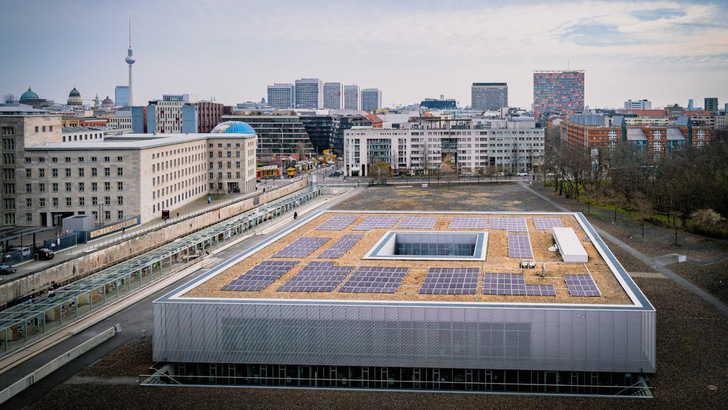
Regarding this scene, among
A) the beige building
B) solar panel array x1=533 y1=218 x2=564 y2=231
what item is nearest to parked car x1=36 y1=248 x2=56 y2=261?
the beige building

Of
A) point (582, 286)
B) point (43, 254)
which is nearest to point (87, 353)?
point (43, 254)

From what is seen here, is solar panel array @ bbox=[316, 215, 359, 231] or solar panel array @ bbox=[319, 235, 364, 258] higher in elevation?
solar panel array @ bbox=[316, 215, 359, 231]

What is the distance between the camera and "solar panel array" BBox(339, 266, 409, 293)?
29.0 metres

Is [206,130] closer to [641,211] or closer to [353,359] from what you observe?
[641,211]

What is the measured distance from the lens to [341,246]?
38.6 metres

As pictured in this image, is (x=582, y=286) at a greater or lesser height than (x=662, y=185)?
lesser

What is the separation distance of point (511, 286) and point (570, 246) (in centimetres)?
775

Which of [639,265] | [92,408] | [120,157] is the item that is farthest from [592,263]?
[120,157]

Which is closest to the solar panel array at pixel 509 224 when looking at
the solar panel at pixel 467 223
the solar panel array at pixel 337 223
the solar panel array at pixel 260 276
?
the solar panel at pixel 467 223

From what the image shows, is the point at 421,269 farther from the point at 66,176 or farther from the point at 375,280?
the point at 66,176

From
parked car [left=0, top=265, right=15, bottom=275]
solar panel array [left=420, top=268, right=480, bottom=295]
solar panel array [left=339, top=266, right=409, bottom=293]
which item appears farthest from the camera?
parked car [left=0, top=265, right=15, bottom=275]

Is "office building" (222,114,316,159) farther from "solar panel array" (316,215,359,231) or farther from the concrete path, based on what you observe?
"solar panel array" (316,215,359,231)

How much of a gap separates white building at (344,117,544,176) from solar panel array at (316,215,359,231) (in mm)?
64929

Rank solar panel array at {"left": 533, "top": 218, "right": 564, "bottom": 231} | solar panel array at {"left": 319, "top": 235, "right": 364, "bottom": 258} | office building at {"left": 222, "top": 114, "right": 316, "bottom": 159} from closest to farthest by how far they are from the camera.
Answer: solar panel array at {"left": 319, "top": 235, "right": 364, "bottom": 258} < solar panel array at {"left": 533, "top": 218, "right": 564, "bottom": 231} < office building at {"left": 222, "top": 114, "right": 316, "bottom": 159}
